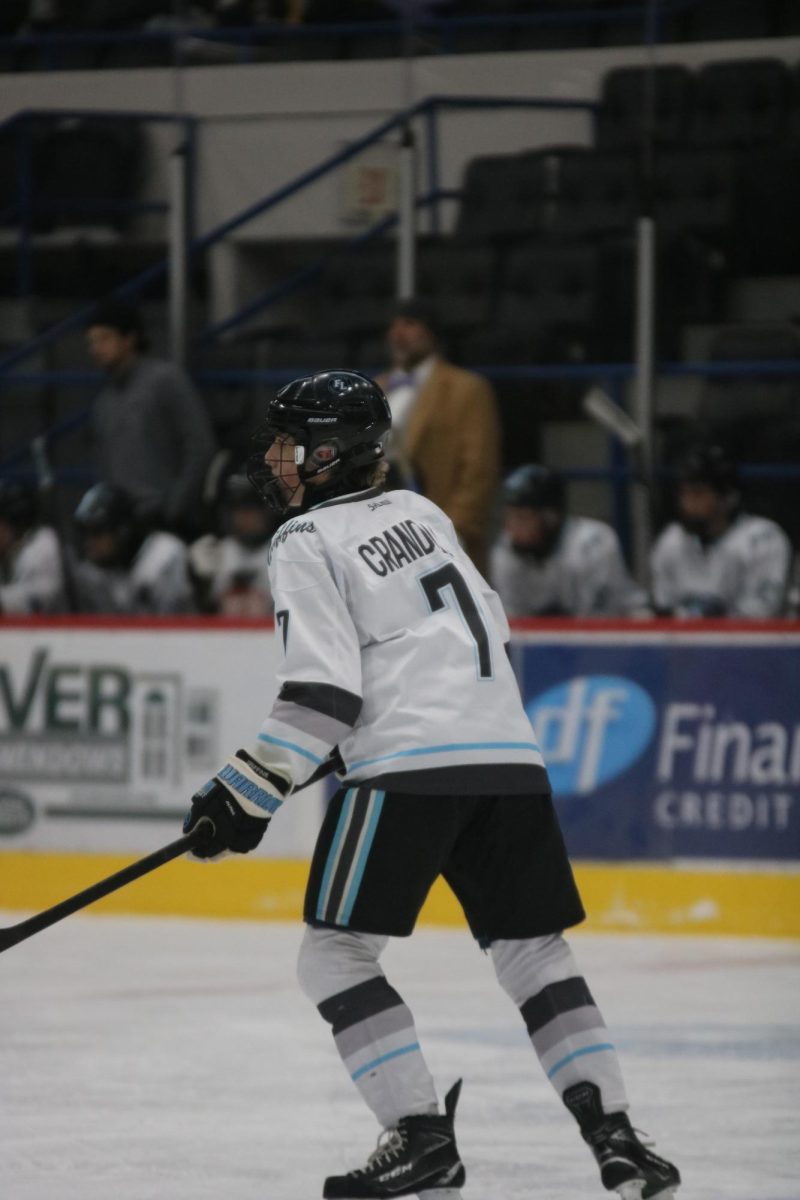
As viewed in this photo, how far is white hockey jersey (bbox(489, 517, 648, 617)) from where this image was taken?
740 cm

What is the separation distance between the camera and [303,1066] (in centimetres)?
481

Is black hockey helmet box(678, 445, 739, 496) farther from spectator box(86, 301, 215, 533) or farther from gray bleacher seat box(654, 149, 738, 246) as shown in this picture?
gray bleacher seat box(654, 149, 738, 246)

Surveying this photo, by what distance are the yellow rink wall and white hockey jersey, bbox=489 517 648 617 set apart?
0.92 meters

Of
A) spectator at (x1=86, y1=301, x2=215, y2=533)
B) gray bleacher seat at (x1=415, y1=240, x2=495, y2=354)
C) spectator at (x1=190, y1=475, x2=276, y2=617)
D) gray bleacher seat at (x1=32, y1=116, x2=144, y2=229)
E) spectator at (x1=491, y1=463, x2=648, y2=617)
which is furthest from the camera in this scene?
gray bleacher seat at (x1=32, y1=116, x2=144, y2=229)

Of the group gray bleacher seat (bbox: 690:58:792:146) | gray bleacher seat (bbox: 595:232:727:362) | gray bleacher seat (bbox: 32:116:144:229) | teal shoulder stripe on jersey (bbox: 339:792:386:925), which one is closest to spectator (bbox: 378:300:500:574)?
gray bleacher seat (bbox: 595:232:727:362)

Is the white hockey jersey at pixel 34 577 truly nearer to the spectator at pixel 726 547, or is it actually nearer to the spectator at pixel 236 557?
the spectator at pixel 236 557

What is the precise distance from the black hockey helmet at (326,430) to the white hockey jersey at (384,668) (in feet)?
0.22

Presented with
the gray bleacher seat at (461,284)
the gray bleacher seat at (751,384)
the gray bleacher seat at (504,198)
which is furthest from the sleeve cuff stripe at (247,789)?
the gray bleacher seat at (504,198)

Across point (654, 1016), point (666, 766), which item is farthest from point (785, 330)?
point (654, 1016)

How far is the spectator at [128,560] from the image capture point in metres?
7.79

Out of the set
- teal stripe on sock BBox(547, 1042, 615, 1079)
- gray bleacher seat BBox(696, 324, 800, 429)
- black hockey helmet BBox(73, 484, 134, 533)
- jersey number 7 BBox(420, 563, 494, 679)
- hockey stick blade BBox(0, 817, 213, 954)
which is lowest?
black hockey helmet BBox(73, 484, 134, 533)

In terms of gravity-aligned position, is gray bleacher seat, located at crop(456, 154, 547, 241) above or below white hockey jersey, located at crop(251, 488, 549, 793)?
below

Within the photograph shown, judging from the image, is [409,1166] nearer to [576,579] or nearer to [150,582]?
[576,579]

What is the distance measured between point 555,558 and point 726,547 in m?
0.59
